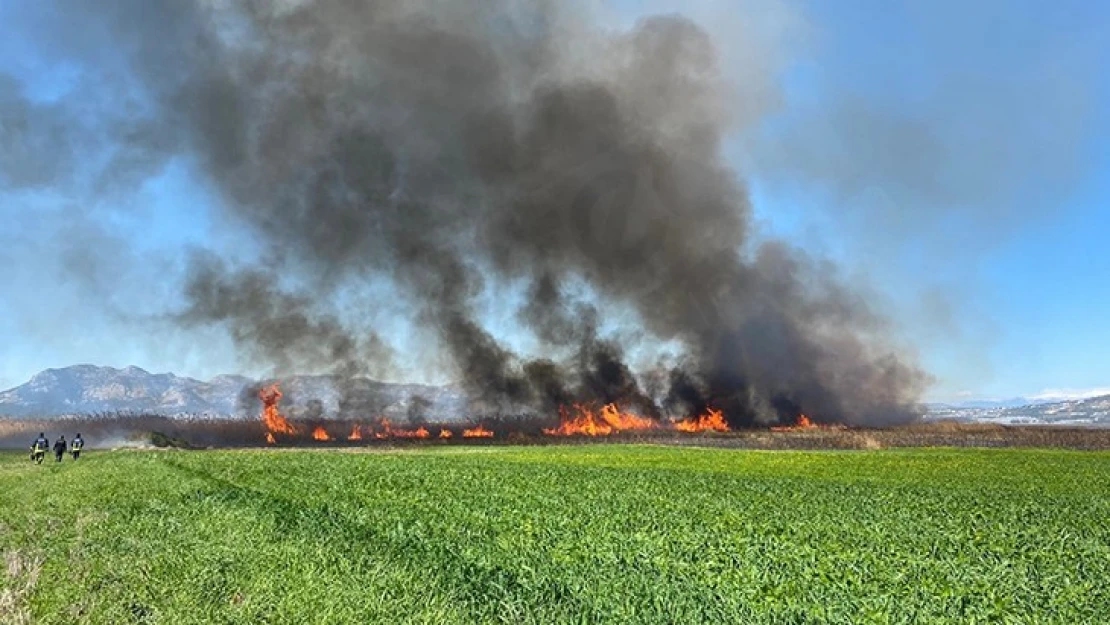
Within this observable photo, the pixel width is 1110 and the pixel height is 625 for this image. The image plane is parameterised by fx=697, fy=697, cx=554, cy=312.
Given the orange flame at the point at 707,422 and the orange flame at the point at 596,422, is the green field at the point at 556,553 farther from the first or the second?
the orange flame at the point at 707,422

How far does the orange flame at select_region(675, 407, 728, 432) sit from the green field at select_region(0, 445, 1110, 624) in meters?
96.0

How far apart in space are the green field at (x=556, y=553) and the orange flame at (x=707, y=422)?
9603 cm

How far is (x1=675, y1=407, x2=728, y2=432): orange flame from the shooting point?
124 metres

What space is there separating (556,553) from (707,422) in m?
119

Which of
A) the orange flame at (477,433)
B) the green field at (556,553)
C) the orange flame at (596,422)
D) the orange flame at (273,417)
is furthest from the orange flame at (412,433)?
the green field at (556,553)

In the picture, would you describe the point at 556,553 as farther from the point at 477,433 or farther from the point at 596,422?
the point at 596,422

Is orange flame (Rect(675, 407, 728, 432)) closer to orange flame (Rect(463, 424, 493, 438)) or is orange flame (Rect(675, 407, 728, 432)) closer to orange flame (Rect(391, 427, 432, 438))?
orange flame (Rect(463, 424, 493, 438))

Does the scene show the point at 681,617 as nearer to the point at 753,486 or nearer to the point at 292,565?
the point at 292,565

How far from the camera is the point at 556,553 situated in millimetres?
14797

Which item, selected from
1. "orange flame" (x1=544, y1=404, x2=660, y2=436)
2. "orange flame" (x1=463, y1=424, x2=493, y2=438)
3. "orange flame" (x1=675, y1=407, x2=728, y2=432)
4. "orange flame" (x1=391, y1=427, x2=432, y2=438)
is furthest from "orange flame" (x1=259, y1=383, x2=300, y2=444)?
"orange flame" (x1=675, y1=407, x2=728, y2=432)

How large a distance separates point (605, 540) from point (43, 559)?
14029mm

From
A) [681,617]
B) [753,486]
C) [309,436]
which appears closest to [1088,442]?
[753,486]

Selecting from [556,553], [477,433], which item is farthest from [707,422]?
[556,553]

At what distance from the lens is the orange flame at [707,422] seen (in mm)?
124000
